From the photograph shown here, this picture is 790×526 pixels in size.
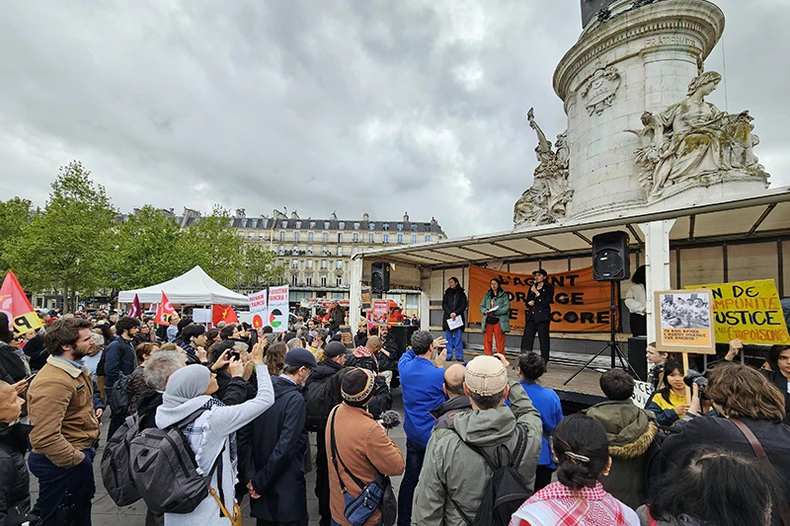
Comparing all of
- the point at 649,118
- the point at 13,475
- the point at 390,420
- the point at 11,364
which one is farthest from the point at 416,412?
the point at 649,118

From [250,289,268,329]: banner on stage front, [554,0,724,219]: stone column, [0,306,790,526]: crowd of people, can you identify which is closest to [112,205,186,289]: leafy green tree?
[250,289,268,329]: banner on stage front

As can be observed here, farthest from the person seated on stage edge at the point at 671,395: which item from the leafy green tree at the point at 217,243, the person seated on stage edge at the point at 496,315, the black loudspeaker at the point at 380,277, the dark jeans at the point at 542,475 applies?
the leafy green tree at the point at 217,243

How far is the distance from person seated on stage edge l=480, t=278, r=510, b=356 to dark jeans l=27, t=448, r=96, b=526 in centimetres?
668

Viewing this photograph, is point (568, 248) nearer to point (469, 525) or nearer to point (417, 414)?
point (417, 414)

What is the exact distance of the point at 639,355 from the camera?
5816 millimetres

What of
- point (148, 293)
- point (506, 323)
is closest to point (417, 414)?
point (506, 323)

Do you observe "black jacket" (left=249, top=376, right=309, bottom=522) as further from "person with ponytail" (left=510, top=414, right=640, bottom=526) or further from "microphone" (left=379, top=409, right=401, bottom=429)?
"person with ponytail" (left=510, top=414, right=640, bottom=526)

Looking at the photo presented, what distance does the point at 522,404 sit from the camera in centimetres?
238

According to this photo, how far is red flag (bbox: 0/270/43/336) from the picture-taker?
215 inches

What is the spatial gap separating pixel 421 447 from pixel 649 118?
8717 mm

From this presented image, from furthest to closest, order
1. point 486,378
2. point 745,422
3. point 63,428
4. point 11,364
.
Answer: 1. point 11,364
2. point 63,428
3. point 486,378
4. point 745,422

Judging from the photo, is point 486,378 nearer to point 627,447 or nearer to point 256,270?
point 627,447

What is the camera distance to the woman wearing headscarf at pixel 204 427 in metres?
2.07

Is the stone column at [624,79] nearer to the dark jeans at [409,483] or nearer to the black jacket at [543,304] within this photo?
the black jacket at [543,304]
